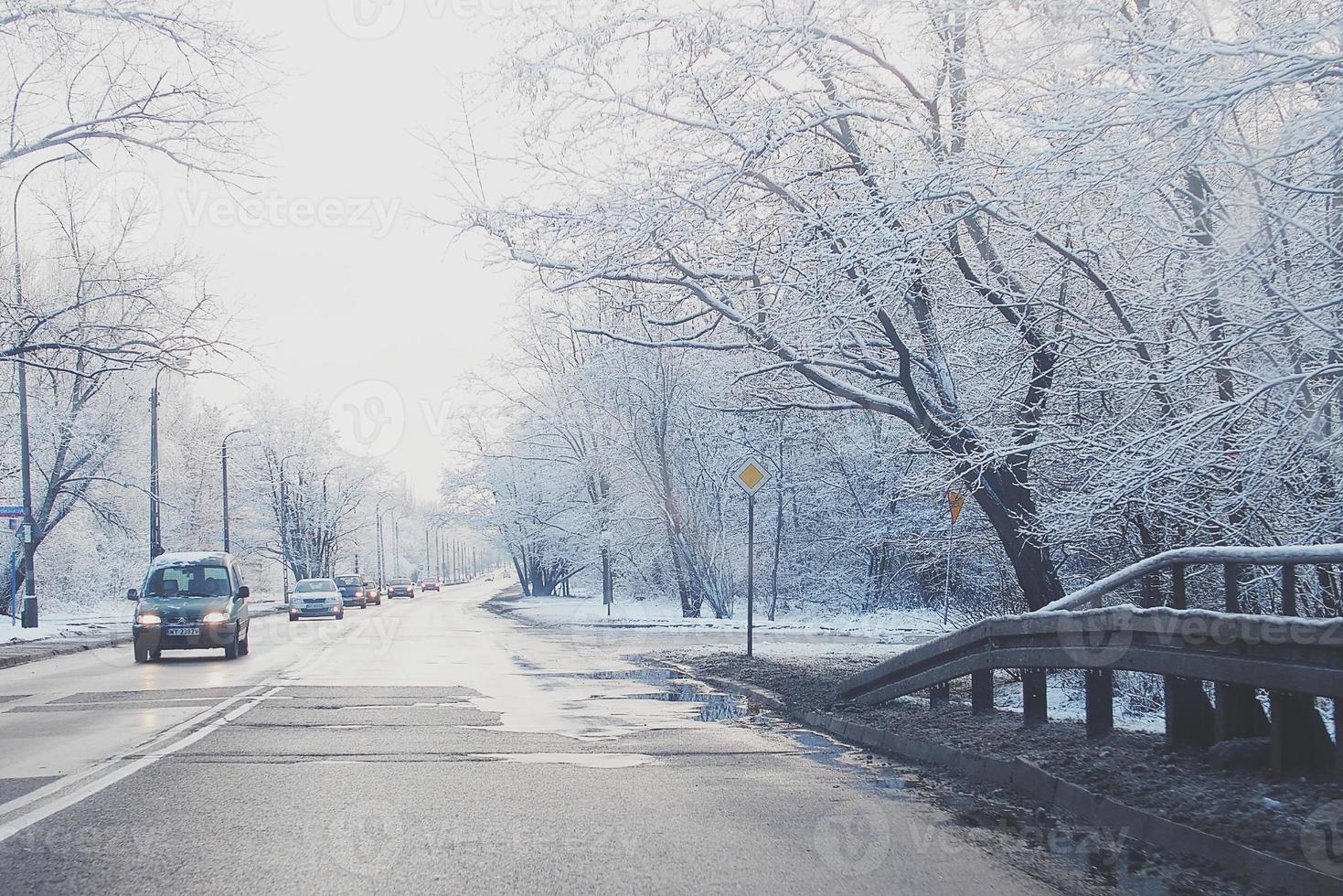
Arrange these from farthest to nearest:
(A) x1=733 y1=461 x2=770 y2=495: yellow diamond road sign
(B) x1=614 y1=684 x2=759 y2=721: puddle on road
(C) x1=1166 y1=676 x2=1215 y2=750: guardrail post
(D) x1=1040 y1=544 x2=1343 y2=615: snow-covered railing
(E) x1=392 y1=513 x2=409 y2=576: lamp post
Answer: (E) x1=392 y1=513 x2=409 y2=576: lamp post → (A) x1=733 y1=461 x2=770 y2=495: yellow diamond road sign → (B) x1=614 y1=684 x2=759 y2=721: puddle on road → (C) x1=1166 y1=676 x2=1215 y2=750: guardrail post → (D) x1=1040 y1=544 x2=1343 y2=615: snow-covered railing

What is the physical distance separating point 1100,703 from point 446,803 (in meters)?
4.62

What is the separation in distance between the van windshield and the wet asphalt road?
7703 mm

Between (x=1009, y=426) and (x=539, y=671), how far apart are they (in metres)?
9.74

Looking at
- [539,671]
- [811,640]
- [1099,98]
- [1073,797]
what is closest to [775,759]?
[1073,797]

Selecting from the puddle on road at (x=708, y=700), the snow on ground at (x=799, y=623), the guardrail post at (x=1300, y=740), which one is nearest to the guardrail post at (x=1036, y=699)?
the guardrail post at (x=1300, y=740)

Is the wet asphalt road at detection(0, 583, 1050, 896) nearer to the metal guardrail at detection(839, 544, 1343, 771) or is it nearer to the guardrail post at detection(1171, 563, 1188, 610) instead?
the metal guardrail at detection(839, 544, 1343, 771)

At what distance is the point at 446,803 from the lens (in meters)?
7.84

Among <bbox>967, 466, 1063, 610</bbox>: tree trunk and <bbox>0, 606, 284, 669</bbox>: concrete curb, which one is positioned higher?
<bbox>967, 466, 1063, 610</bbox>: tree trunk

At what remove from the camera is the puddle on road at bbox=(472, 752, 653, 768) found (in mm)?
9609

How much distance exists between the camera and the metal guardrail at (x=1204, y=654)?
6414 mm

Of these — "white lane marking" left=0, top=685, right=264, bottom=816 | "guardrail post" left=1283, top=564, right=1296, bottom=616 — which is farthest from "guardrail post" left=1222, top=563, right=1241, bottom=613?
A: "white lane marking" left=0, top=685, right=264, bottom=816

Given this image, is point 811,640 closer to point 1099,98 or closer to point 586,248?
point 586,248

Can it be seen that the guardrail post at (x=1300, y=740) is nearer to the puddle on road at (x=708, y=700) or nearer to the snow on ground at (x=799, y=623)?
the puddle on road at (x=708, y=700)

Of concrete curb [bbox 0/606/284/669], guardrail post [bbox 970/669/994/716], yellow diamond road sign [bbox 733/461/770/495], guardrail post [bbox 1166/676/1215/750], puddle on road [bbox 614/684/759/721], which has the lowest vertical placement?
concrete curb [bbox 0/606/284/669]
